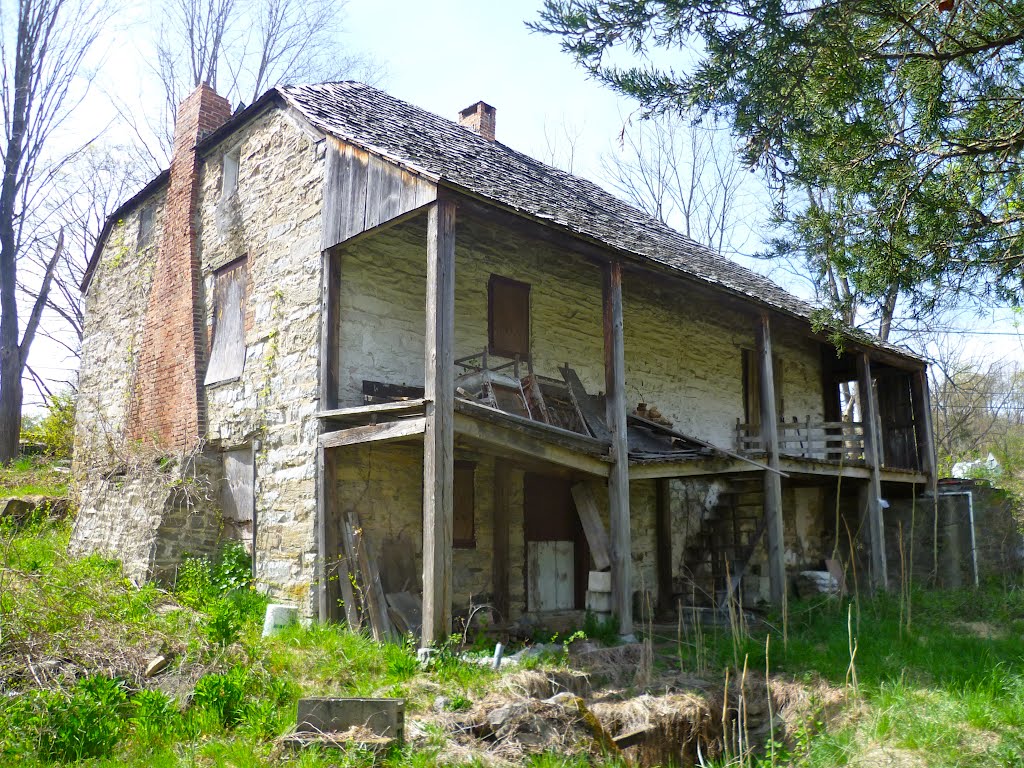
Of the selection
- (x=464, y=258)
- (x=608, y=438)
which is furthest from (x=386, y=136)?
(x=608, y=438)

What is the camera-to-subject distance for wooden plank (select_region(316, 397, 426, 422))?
27.6 feet

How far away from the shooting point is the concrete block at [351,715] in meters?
5.82

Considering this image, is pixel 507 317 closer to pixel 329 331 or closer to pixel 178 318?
pixel 329 331

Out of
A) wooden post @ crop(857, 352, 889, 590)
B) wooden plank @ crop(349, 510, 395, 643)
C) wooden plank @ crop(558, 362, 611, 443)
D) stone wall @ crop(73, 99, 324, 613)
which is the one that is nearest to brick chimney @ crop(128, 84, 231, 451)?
stone wall @ crop(73, 99, 324, 613)

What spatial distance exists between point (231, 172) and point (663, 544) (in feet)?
27.0

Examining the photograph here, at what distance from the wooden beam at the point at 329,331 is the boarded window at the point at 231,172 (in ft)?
10.1

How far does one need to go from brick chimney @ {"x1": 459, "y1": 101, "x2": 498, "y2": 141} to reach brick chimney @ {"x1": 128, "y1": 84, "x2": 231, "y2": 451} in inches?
168

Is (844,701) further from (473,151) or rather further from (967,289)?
(473,151)

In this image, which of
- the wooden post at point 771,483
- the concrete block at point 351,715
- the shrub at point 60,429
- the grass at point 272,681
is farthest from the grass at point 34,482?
the wooden post at point 771,483

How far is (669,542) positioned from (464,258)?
5.39m

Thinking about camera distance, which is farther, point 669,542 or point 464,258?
point 669,542

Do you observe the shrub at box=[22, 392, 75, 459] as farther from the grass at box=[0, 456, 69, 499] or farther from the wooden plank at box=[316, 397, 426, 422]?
the wooden plank at box=[316, 397, 426, 422]

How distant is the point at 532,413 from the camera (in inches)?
A: 408

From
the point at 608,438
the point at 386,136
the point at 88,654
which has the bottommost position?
the point at 88,654
